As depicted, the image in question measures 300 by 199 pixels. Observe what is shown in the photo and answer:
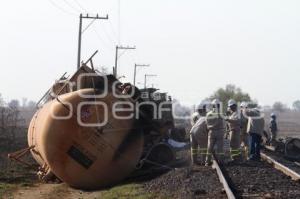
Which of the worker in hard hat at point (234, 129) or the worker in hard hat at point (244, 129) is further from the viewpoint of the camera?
the worker in hard hat at point (244, 129)

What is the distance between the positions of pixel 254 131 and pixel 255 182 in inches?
201

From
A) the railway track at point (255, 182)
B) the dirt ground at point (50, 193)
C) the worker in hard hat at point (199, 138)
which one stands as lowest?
the dirt ground at point (50, 193)

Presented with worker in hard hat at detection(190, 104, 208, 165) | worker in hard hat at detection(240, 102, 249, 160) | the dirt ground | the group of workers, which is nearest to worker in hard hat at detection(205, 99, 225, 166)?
the group of workers

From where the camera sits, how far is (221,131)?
56.2 feet

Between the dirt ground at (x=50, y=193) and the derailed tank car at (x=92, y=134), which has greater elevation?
the derailed tank car at (x=92, y=134)

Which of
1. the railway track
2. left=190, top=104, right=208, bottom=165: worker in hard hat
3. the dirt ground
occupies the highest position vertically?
left=190, top=104, right=208, bottom=165: worker in hard hat

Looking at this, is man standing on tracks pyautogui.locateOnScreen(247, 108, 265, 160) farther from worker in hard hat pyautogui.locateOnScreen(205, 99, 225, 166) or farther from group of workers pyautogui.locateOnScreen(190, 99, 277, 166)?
worker in hard hat pyautogui.locateOnScreen(205, 99, 225, 166)

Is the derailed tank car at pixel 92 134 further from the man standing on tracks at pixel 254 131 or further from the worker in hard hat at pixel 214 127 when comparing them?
the man standing on tracks at pixel 254 131

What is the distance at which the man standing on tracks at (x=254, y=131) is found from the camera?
18.3m

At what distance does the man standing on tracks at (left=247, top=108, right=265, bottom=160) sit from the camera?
1828 centimetres

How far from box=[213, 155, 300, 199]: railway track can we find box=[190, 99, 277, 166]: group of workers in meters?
0.99

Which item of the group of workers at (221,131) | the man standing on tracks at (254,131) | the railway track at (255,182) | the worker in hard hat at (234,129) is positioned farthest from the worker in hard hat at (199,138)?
the man standing on tracks at (254,131)

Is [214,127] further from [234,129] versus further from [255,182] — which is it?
[255,182]

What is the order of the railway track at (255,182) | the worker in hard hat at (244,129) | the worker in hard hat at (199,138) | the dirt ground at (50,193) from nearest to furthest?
the railway track at (255,182) < the dirt ground at (50,193) < the worker in hard hat at (199,138) < the worker in hard hat at (244,129)
